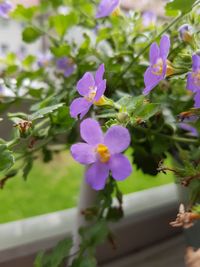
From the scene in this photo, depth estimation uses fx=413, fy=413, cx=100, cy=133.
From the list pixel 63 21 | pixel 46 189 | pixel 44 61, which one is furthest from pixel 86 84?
pixel 46 189

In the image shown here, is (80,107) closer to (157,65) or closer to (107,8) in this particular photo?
(157,65)

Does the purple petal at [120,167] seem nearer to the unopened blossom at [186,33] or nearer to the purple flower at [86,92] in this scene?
the purple flower at [86,92]

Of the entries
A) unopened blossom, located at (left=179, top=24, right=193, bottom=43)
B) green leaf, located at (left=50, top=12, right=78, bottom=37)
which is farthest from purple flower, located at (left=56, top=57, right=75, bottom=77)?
unopened blossom, located at (left=179, top=24, right=193, bottom=43)

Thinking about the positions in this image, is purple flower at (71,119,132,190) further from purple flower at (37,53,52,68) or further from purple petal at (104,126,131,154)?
purple flower at (37,53,52,68)

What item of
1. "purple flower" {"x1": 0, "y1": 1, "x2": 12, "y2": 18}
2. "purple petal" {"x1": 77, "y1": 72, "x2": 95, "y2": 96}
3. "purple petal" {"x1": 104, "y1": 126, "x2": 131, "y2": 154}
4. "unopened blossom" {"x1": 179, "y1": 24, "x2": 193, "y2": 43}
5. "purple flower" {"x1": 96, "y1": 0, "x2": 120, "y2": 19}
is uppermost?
"purple flower" {"x1": 0, "y1": 1, "x2": 12, "y2": 18}

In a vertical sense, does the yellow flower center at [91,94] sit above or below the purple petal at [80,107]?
above

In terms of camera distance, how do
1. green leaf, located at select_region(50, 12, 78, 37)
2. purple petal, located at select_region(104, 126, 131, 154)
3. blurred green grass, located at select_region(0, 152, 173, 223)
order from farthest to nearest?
blurred green grass, located at select_region(0, 152, 173, 223), green leaf, located at select_region(50, 12, 78, 37), purple petal, located at select_region(104, 126, 131, 154)

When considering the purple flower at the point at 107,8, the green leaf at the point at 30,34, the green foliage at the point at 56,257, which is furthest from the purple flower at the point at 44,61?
the green foliage at the point at 56,257

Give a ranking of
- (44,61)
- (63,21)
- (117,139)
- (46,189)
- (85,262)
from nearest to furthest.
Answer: (117,139), (85,262), (63,21), (44,61), (46,189)
